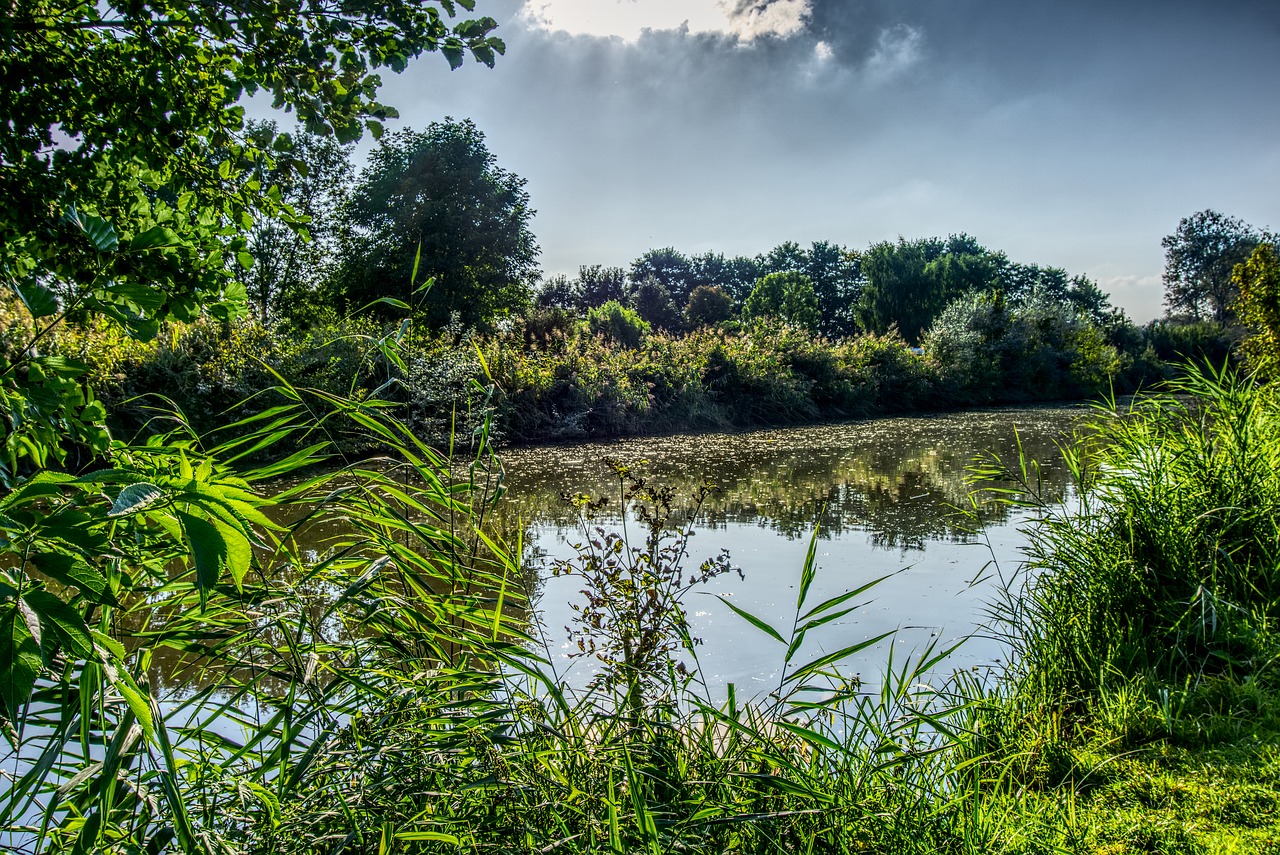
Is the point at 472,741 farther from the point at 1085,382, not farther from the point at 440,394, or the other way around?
the point at 1085,382

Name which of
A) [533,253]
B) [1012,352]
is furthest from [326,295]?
[1012,352]

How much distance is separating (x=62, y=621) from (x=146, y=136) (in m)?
1.59

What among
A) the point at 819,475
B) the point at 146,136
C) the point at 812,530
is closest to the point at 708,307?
the point at 819,475

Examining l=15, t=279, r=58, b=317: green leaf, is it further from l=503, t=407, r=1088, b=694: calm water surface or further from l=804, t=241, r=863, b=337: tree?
l=804, t=241, r=863, b=337: tree

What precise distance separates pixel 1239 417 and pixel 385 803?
13.5 feet

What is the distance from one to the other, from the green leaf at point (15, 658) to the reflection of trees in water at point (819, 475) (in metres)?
2.95

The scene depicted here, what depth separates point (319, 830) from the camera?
131 cm

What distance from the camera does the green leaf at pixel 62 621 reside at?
644 millimetres

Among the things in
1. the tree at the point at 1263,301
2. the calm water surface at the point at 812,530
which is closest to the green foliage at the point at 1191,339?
the tree at the point at 1263,301

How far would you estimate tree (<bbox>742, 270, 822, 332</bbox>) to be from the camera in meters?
47.0

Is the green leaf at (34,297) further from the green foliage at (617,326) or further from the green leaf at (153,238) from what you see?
the green foliage at (617,326)

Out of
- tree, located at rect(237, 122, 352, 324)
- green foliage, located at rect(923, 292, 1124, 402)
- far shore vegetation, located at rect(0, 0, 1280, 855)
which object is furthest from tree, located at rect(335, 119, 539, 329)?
far shore vegetation, located at rect(0, 0, 1280, 855)

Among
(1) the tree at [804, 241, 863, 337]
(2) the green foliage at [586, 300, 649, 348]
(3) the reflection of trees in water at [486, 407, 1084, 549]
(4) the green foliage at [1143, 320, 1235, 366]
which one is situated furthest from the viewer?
(1) the tree at [804, 241, 863, 337]

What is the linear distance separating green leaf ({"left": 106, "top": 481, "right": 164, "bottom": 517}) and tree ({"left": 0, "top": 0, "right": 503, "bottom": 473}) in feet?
1.71
